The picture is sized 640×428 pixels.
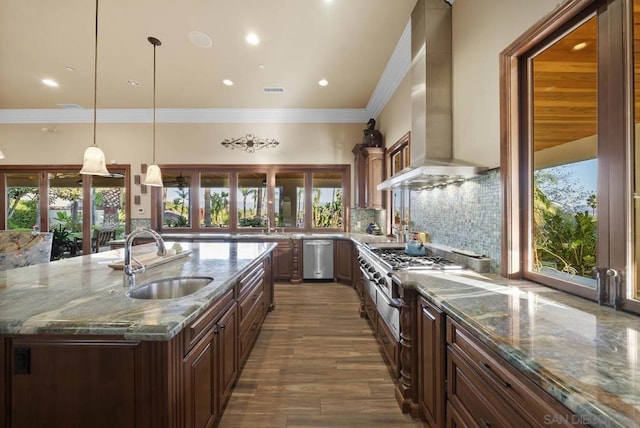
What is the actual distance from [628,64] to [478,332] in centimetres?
130

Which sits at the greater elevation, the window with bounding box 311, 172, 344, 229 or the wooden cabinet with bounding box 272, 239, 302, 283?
the window with bounding box 311, 172, 344, 229

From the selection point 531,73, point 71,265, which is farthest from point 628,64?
point 71,265

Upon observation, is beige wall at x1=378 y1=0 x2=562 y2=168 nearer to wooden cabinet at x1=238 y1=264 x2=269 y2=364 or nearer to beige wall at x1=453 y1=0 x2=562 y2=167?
beige wall at x1=453 y1=0 x2=562 y2=167

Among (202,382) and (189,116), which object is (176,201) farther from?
(202,382)

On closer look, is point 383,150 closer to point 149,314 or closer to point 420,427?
point 420,427

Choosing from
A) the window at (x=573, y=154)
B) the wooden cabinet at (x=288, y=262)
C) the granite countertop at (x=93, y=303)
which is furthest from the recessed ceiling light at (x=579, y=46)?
the wooden cabinet at (x=288, y=262)

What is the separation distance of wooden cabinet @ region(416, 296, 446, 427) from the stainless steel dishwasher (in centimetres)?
345

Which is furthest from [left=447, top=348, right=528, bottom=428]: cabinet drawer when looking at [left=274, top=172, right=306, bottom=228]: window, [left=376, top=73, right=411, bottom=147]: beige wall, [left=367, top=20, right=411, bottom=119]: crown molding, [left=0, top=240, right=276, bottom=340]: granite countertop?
[left=274, top=172, right=306, bottom=228]: window

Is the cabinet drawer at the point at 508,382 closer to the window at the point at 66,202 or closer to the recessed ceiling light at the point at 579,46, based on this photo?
the recessed ceiling light at the point at 579,46

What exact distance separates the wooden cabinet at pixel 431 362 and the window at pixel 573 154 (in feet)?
2.26

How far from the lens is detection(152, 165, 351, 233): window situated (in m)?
5.84

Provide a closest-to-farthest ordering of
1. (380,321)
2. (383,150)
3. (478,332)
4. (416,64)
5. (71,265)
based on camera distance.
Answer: (478,332) < (71,265) < (380,321) < (416,64) < (383,150)

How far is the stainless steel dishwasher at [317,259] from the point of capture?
5188mm

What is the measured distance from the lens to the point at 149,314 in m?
1.13
